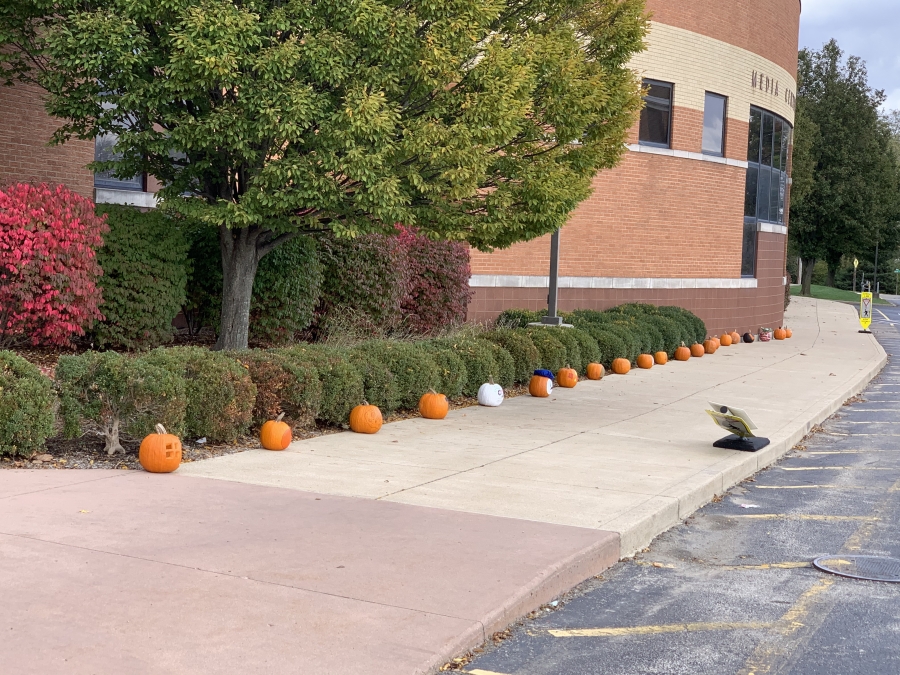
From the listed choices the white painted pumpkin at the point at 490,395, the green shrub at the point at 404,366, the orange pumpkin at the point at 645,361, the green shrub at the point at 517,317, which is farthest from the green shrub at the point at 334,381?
the orange pumpkin at the point at 645,361

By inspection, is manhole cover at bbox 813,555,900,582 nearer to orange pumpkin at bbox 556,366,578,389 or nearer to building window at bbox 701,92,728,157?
orange pumpkin at bbox 556,366,578,389

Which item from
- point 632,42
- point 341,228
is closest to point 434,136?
point 341,228

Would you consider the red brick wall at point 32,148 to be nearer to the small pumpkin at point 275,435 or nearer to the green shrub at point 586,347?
the small pumpkin at point 275,435

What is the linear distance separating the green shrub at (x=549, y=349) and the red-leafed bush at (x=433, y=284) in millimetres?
1905

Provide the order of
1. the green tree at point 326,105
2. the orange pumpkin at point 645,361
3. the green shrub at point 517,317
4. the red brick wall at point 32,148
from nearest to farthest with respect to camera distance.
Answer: the green tree at point 326,105
the red brick wall at point 32,148
the orange pumpkin at point 645,361
the green shrub at point 517,317

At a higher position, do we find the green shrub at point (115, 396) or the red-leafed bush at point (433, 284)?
the red-leafed bush at point (433, 284)

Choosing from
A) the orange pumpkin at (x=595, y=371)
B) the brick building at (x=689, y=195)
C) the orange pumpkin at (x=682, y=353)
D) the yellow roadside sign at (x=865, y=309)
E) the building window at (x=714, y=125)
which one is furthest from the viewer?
the yellow roadside sign at (x=865, y=309)

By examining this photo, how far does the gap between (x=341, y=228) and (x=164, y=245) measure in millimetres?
2539

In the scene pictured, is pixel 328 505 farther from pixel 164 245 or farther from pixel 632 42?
pixel 632 42

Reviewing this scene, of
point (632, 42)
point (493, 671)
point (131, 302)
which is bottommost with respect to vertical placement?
point (493, 671)

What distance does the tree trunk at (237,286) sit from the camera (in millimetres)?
12461

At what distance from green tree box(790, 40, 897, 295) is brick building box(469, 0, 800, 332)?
3402 cm

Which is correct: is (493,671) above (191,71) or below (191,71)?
below

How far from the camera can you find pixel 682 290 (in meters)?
24.9
